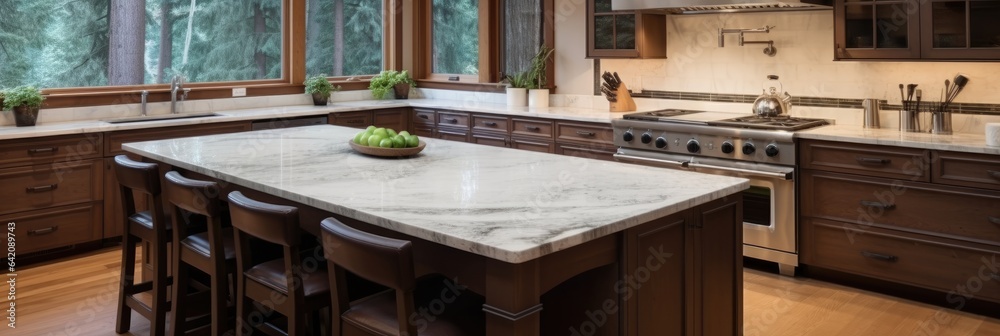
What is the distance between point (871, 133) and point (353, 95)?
14.7 ft

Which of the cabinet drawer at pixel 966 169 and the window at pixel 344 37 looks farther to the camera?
the window at pixel 344 37

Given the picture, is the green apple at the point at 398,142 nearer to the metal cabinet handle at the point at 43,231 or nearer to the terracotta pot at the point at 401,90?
the metal cabinet handle at the point at 43,231

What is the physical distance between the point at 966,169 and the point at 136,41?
550 centimetres

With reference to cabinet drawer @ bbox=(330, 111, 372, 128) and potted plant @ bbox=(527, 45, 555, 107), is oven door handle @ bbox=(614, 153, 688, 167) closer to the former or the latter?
potted plant @ bbox=(527, 45, 555, 107)

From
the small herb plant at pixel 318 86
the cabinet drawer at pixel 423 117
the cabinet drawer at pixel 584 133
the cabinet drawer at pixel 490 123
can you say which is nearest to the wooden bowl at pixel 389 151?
the cabinet drawer at pixel 584 133

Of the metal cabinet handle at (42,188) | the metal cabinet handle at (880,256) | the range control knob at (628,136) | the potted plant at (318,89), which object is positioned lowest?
the metal cabinet handle at (880,256)

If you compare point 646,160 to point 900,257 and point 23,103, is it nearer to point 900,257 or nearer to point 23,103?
point 900,257

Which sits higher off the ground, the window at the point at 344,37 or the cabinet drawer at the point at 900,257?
the window at the point at 344,37

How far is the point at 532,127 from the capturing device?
20.7 feet

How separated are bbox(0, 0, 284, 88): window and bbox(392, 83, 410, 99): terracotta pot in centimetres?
107

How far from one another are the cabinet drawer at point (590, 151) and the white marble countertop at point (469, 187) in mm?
1746

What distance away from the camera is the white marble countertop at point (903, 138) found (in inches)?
165

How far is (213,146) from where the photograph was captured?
13.9 ft

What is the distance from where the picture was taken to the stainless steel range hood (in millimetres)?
4984
